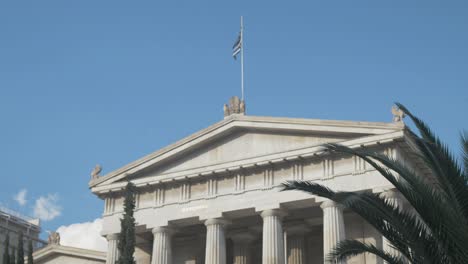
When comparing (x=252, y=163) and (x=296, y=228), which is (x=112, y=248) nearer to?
(x=252, y=163)

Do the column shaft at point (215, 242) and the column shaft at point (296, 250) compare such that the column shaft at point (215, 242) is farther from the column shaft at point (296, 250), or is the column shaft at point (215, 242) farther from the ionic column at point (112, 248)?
the ionic column at point (112, 248)

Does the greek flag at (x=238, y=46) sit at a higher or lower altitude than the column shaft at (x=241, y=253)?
higher

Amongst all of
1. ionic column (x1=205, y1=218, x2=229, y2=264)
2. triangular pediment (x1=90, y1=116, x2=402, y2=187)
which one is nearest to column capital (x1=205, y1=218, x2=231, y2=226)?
ionic column (x1=205, y1=218, x2=229, y2=264)

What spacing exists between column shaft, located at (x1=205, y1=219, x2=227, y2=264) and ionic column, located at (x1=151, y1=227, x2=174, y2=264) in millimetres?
2652

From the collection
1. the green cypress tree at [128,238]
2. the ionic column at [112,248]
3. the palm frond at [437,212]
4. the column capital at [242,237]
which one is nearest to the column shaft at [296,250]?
the column capital at [242,237]

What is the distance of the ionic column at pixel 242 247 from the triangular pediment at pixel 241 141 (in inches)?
176

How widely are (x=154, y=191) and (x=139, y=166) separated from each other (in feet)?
5.48

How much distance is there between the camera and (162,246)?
131 ft

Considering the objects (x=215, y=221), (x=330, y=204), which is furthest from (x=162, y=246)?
(x=330, y=204)

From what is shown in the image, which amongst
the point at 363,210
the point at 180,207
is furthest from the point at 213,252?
the point at 363,210

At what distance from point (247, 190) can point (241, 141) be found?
2895 mm

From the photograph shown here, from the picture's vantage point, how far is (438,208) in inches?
613

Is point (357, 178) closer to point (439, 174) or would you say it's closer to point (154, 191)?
point (154, 191)

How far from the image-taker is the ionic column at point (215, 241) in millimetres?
37625
